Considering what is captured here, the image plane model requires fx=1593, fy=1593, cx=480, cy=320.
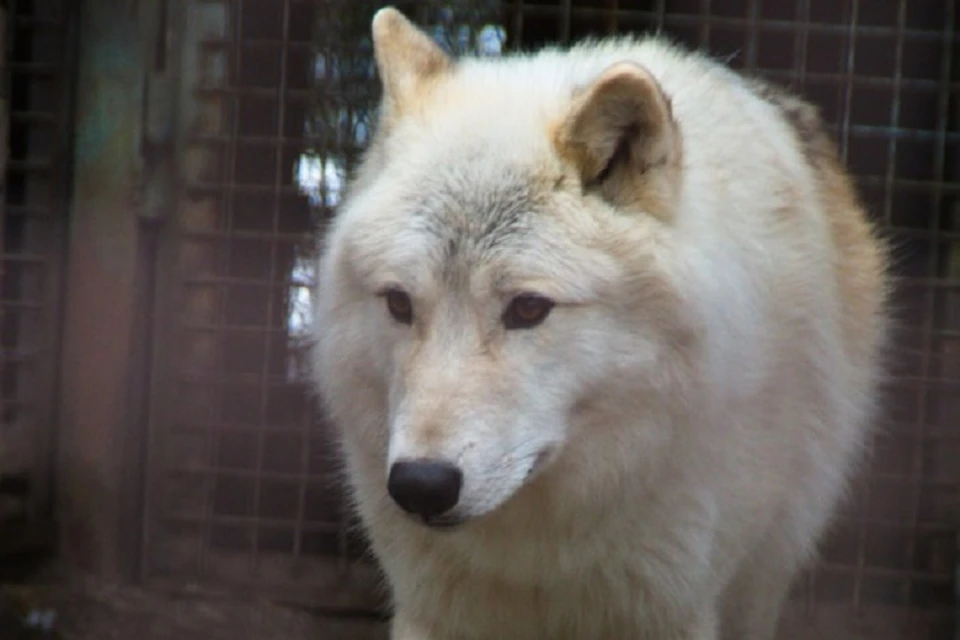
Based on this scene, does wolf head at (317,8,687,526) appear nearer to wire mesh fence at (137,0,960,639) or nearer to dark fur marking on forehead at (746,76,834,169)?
dark fur marking on forehead at (746,76,834,169)

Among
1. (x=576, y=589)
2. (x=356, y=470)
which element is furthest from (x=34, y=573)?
(x=576, y=589)

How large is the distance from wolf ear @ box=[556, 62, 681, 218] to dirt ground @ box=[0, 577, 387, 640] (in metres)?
2.86

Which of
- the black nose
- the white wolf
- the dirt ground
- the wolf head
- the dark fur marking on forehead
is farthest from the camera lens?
the dirt ground

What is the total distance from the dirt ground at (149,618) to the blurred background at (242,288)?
1cm

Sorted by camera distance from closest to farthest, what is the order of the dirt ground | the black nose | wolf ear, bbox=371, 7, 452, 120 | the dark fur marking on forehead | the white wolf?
the black nose < the white wolf < wolf ear, bbox=371, 7, 452, 120 < the dark fur marking on forehead < the dirt ground

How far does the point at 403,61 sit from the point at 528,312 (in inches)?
31.2

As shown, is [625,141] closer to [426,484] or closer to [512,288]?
[512,288]

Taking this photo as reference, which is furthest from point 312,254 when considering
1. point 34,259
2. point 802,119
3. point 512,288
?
point 512,288

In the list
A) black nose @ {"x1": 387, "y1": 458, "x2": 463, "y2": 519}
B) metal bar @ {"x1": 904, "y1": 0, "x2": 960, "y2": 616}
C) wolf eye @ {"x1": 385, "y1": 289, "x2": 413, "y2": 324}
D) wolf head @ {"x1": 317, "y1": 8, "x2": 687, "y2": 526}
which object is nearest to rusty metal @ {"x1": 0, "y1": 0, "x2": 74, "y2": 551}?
wolf head @ {"x1": 317, "y1": 8, "x2": 687, "y2": 526}

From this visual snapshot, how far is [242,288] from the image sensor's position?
573 centimetres

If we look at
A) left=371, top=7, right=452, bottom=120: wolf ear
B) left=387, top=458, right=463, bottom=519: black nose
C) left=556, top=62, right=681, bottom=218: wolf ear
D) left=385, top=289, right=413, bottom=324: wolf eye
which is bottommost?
left=387, top=458, right=463, bottom=519: black nose

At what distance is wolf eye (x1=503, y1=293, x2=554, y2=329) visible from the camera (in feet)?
10.4

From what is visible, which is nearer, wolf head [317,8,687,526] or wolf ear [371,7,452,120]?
wolf head [317,8,687,526]

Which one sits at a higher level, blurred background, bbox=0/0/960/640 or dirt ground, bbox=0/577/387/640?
blurred background, bbox=0/0/960/640
